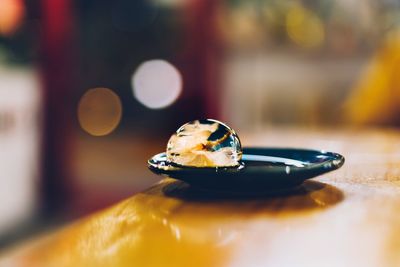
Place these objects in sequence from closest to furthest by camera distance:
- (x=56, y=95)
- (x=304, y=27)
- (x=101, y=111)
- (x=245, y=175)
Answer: (x=245, y=175), (x=56, y=95), (x=304, y=27), (x=101, y=111)

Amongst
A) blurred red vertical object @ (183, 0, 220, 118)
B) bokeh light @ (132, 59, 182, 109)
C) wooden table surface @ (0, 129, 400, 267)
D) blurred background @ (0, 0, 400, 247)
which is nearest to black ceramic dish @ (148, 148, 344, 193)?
wooden table surface @ (0, 129, 400, 267)

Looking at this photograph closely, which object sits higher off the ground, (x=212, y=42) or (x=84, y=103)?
(x=212, y=42)

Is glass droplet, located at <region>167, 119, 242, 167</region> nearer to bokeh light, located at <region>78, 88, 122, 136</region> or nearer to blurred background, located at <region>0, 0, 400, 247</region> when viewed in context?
blurred background, located at <region>0, 0, 400, 247</region>

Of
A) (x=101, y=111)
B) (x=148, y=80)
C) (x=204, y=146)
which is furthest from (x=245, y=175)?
(x=101, y=111)

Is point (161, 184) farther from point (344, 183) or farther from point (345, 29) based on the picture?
point (345, 29)

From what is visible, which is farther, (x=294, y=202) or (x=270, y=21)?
(x=270, y=21)

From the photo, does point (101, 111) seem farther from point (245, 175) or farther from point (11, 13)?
point (245, 175)

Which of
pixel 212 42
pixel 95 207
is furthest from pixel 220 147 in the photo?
pixel 212 42
